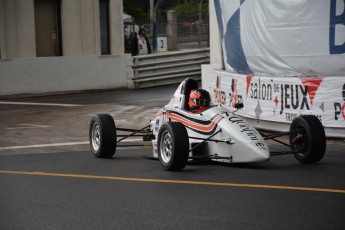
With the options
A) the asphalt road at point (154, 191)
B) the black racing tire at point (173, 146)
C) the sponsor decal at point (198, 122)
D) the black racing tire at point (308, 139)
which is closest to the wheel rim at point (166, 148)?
the black racing tire at point (173, 146)

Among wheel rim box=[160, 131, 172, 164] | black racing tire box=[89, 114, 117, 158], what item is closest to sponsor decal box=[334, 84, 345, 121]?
black racing tire box=[89, 114, 117, 158]

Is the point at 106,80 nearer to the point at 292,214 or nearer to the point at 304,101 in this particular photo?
the point at 304,101

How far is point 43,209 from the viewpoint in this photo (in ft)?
28.2

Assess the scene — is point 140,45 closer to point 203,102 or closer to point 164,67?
point 164,67

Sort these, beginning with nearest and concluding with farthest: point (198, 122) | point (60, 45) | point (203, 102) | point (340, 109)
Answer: point (198, 122)
point (203, 102)
point (340, 109)
point (60, 45)

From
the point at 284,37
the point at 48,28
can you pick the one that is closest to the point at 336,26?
the point at 284,37

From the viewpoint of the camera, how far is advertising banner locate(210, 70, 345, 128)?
1470 cm

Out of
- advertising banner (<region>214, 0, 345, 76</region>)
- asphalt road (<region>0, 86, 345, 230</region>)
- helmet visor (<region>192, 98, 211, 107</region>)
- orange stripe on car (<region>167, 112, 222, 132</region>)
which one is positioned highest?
advertising banner (<region>214, 0, 345, 76</region>)

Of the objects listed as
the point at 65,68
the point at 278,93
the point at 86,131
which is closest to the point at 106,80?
the point at 65,68

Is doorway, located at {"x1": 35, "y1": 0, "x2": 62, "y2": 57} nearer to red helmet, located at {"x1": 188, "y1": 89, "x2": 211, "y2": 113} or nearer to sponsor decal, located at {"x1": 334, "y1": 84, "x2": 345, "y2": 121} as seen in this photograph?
sponsor decal, located at {"x1": 334, "y1": 84, "x2": 345, "y2": 121}

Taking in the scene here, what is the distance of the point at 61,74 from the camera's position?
88.7ft

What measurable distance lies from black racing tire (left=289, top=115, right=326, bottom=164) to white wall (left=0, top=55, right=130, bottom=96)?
615 inches

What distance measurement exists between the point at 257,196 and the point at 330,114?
19.7 feet

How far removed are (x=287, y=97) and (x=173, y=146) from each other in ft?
17.7
